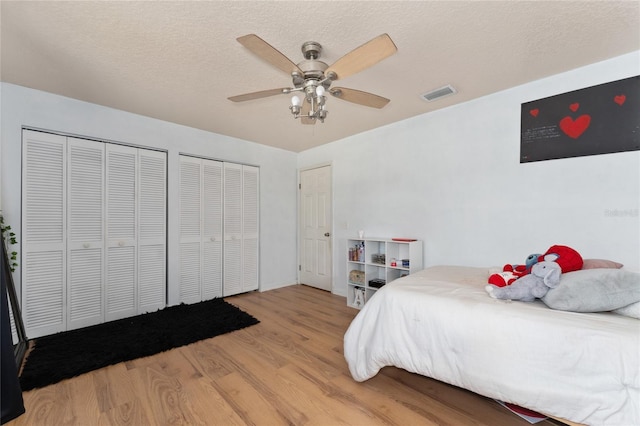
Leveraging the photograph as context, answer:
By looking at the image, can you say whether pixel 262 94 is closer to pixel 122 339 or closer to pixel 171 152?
pixel 171 152

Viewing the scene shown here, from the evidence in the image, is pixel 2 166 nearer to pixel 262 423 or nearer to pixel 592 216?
pixel 262 423

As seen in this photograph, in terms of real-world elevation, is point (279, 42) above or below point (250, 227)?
above

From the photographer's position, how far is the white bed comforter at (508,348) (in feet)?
4.04

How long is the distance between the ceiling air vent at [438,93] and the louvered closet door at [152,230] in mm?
3201

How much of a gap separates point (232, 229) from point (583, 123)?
4.12 m

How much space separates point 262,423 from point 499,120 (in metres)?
3.21

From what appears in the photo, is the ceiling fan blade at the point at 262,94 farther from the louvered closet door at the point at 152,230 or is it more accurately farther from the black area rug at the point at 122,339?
the black area rug at the point at 122,339

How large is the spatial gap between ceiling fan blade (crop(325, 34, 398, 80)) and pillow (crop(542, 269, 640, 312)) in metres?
1.62

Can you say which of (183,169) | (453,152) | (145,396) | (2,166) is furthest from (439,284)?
(2,166)

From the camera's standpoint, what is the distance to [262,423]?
1.63m

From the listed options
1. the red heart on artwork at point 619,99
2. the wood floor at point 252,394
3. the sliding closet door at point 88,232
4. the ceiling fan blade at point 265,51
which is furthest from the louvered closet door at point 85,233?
the red heart on artwork at point 619,99

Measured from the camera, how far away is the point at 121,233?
10.5 ft

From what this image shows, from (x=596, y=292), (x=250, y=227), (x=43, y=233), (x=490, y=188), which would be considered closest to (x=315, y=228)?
(x=250, y=227)

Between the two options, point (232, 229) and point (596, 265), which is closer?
point (596, 265)
